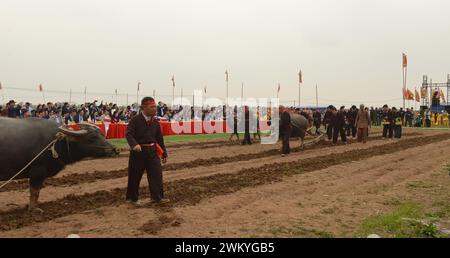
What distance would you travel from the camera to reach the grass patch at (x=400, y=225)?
670 cm

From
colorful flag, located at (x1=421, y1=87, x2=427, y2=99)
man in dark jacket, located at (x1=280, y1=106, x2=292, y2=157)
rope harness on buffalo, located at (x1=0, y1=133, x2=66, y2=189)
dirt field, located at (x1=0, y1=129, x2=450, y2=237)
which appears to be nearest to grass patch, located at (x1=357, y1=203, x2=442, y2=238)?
dirt field, located at (x1=0, y1=129, x2=450, y2=237)

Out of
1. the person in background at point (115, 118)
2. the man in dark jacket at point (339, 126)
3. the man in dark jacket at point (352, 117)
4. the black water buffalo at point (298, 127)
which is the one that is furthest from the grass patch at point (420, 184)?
the person in background at point (115, 118)

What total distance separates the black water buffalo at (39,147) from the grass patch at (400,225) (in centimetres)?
479

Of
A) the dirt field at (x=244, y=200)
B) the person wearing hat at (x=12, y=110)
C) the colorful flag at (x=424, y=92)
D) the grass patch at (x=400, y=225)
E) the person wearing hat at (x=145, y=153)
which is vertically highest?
the colorful flag at (x=424, y=92)

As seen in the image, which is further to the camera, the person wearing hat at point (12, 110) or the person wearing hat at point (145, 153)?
the person wearing hat at point (12, 110)

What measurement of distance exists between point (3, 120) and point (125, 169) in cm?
582

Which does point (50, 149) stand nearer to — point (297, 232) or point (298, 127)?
point (297, 232)

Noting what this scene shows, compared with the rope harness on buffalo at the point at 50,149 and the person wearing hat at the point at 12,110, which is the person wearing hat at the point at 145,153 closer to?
the rope harness on buffalo at the point at 50,149

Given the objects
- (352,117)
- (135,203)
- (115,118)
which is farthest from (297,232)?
(352,117)

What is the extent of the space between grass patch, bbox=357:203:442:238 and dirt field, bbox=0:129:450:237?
3cm

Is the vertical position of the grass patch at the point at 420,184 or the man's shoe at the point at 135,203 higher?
the man's shoe at the point at 135,203

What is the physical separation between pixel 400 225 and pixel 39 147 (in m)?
6.12
